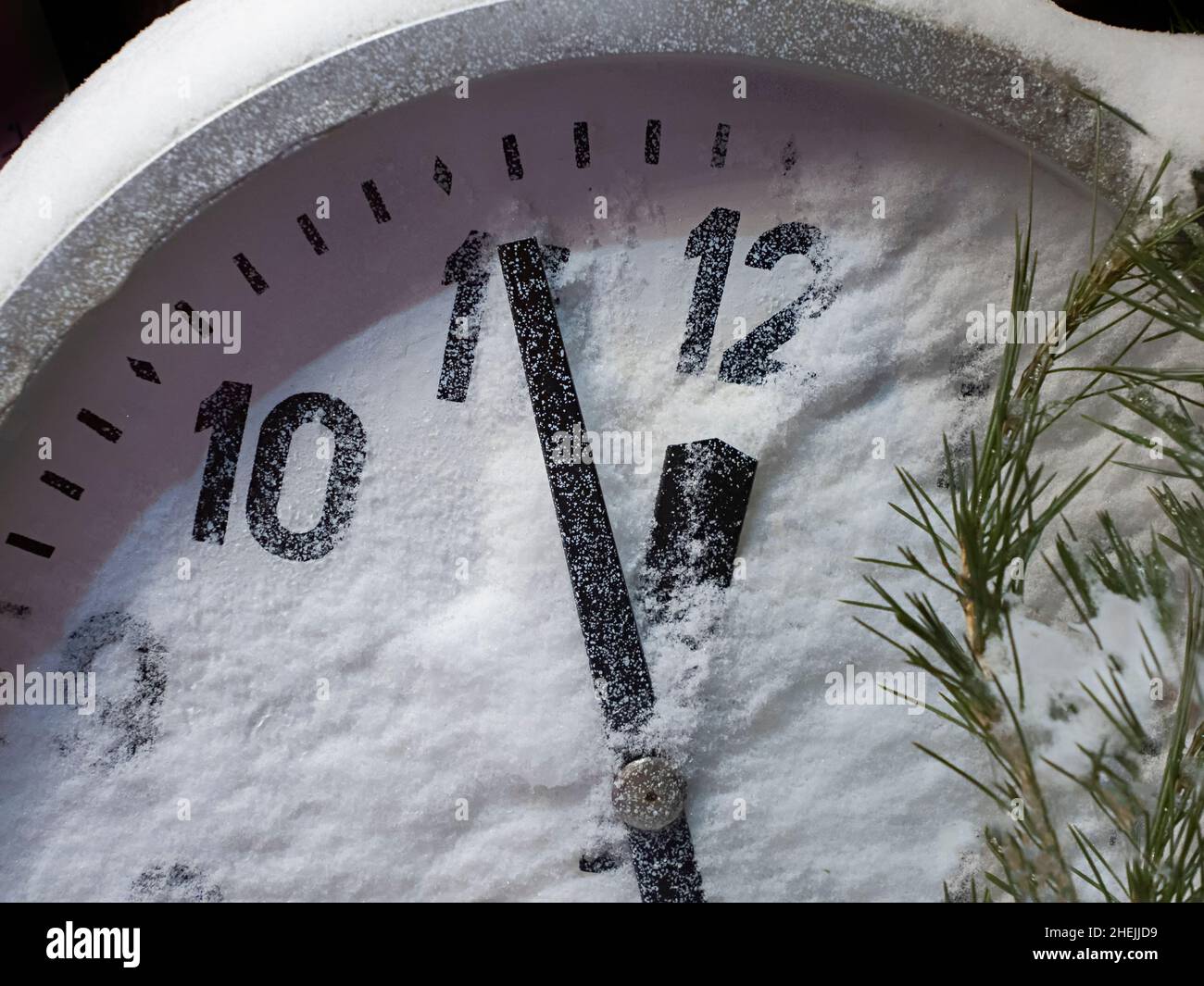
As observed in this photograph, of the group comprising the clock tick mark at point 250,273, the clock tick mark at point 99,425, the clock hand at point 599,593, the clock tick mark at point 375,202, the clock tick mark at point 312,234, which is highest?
the clock tick mark at point 375,202

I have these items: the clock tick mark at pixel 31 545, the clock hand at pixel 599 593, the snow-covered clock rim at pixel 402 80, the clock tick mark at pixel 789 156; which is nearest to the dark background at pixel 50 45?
the snow-covered clock rim at pixel 402 80

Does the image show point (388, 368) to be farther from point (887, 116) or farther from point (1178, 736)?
point (1178, 736)

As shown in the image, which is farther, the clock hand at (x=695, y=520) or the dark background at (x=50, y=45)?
the dark background at (x=50, y=45)

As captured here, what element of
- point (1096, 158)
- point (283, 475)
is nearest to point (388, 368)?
point (283, 475)

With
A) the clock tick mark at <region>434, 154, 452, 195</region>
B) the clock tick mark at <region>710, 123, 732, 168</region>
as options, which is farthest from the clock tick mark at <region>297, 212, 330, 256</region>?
the clock tick mark at <region>710, 123, 732, 168</region>

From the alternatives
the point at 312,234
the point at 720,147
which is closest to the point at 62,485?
the point at 312,234

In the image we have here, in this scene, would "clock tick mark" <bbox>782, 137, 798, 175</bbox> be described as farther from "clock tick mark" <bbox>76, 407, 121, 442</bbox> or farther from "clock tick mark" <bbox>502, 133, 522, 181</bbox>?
"clock tick mark" <bbox>76, 407, 121, 442</bbox>

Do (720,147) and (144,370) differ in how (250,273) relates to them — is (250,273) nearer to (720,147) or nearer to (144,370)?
(144,370)

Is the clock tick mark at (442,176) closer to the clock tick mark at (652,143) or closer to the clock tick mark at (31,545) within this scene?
the clock tick mark at (652,143)

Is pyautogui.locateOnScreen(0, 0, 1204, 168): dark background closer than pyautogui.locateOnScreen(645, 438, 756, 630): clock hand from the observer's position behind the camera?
No
